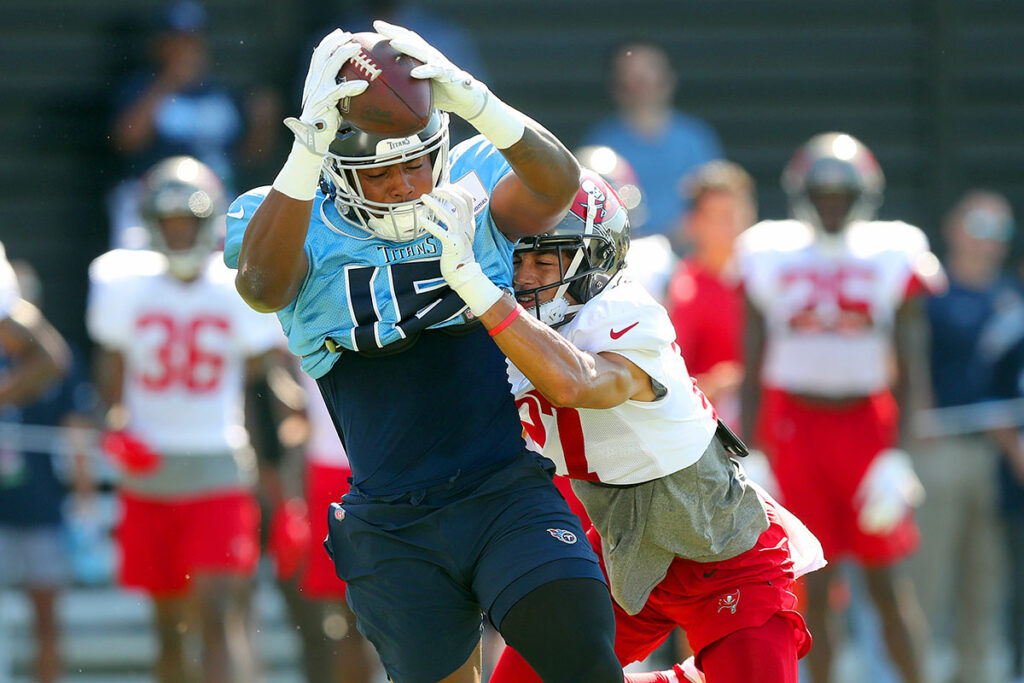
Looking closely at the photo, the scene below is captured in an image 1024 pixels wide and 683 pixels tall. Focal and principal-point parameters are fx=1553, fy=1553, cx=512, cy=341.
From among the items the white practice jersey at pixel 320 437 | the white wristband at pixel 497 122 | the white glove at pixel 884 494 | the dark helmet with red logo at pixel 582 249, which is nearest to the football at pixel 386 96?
the white wristband at pixel 497 122

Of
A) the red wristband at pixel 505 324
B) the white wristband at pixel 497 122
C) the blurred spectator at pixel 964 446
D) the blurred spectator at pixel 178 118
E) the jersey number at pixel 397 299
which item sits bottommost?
the blurred spectator at pixel 964 446

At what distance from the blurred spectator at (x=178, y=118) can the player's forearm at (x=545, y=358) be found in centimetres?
429

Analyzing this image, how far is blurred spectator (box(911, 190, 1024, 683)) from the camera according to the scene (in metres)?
6.88

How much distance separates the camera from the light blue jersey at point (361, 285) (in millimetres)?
3053

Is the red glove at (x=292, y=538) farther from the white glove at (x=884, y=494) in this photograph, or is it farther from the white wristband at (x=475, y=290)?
the white wristband at (x=475, y=290)

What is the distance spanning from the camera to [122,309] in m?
5.93

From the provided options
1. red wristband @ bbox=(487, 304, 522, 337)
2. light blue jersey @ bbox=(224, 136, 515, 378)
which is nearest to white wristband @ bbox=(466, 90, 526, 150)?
light blue jersey @ bbox=(224, 136, 515, 378)

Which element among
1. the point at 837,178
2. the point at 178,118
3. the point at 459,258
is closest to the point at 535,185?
the point at 459,258

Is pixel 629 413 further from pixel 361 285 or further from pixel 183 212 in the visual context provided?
pixel 183 212

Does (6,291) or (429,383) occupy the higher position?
(6,291)

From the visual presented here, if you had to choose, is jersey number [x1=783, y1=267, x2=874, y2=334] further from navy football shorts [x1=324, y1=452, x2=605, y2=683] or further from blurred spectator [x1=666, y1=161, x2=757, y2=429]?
navy football shorts [x1=324, y1=452, x2=605, y2=683]

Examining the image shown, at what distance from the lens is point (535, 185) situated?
3053 millimetres

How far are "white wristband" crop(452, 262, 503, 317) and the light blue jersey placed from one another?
193mm

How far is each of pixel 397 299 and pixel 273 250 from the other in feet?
0.91
